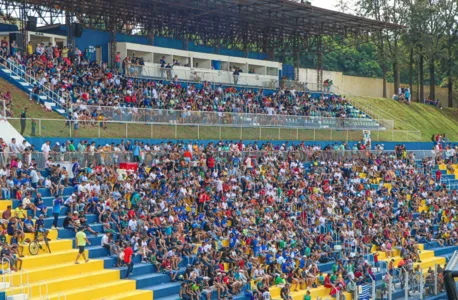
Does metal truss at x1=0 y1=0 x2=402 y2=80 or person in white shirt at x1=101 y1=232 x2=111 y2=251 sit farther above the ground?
metal truss at x1=0 y1=0 x2=402 y2=80

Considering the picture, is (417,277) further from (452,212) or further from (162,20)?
(162,20)

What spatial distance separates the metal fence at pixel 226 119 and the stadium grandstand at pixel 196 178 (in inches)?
2.8

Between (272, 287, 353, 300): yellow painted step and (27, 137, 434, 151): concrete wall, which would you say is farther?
(27, 137, 434, 151): concrete wall

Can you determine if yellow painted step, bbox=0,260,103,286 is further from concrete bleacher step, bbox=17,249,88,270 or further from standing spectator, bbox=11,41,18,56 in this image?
standing spectator, bbox=11,41,18,56

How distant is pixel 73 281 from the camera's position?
21.8m

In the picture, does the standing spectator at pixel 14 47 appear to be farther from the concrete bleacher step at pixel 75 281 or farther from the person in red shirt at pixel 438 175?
the person in red shirt at pixel 438 175

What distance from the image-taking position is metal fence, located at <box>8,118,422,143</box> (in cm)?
3029

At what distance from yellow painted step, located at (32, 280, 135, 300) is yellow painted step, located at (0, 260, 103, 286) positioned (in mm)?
625

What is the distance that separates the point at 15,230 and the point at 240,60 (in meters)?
34.4

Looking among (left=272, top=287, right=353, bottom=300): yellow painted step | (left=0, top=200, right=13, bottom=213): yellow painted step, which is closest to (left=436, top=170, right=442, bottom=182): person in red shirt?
(left=272, top=287, right=353, bottom=300): yellow painted step

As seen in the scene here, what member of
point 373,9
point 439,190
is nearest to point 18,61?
point 439,190

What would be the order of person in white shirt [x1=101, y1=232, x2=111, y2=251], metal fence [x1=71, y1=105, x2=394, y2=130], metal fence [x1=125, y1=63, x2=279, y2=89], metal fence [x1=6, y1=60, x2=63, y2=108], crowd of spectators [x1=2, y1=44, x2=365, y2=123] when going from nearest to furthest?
person in white shirt [x1=101, y1=232, x2=111, y2=251], metal fence [x1=71, y1=105, x2=394, y2=130], metal fence [x1=6, y1=60, x2=63, y2=108], crowd of spectators [x1=2, y1=44, x2=365, y2=123], metal fence [x1=125, y1=63, x2=279, y2=89]

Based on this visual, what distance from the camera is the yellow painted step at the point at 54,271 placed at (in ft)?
67.1

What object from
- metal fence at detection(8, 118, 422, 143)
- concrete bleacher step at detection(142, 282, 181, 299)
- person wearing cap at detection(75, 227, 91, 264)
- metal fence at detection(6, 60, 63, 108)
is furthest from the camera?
metal fence at detection(6, 60, 63, 108)
